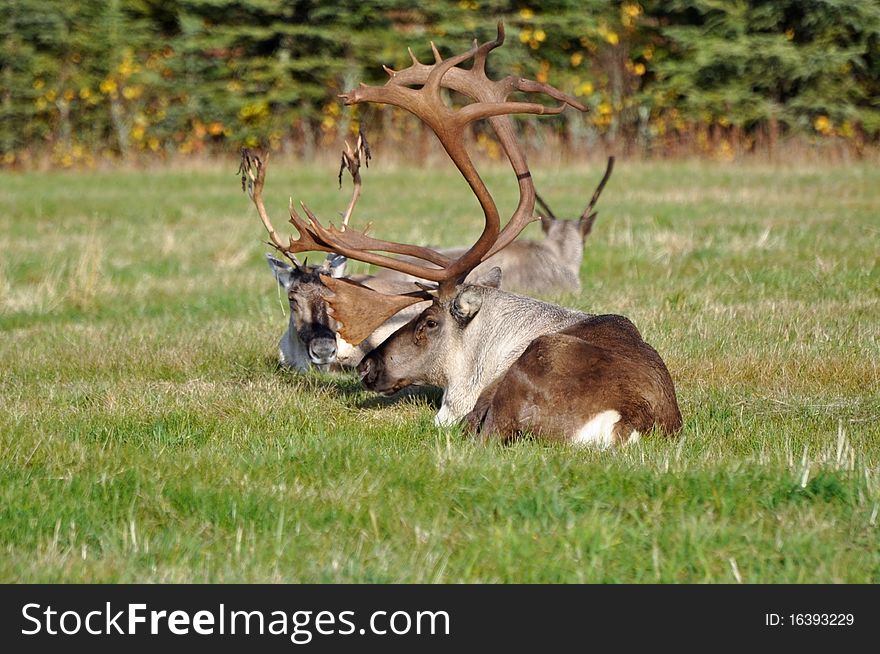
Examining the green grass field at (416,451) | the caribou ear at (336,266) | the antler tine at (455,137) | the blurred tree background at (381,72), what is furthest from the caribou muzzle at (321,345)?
the blurred tree background at (381,72)

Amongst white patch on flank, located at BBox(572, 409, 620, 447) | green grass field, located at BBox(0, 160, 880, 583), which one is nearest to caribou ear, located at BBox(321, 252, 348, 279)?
green grass field, located at BBox(0, 160, 880, 583)

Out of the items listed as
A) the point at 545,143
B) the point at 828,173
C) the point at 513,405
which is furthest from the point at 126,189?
the point at 513,405

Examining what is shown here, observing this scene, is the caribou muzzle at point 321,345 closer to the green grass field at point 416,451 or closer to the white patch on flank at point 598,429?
the green grass field at point 416,451

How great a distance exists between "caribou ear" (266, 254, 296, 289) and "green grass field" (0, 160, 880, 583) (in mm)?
589

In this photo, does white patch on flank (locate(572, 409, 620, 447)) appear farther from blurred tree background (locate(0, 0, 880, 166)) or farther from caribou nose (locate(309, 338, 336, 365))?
blurred tree background (locate(0, 0, 880, 166))

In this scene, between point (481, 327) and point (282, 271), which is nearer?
point (481, 327)

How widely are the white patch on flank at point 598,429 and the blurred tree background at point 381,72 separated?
21.7 metres

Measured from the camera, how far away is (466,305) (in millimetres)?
7914

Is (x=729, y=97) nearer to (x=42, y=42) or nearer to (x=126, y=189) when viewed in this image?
(x=126, y=189)

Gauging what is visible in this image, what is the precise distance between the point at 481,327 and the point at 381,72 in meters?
22.5

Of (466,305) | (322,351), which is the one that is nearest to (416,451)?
(466,305)

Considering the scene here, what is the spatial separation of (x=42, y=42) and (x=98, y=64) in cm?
135

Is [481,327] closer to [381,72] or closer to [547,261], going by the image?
[547,261]

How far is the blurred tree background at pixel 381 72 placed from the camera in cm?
2803
